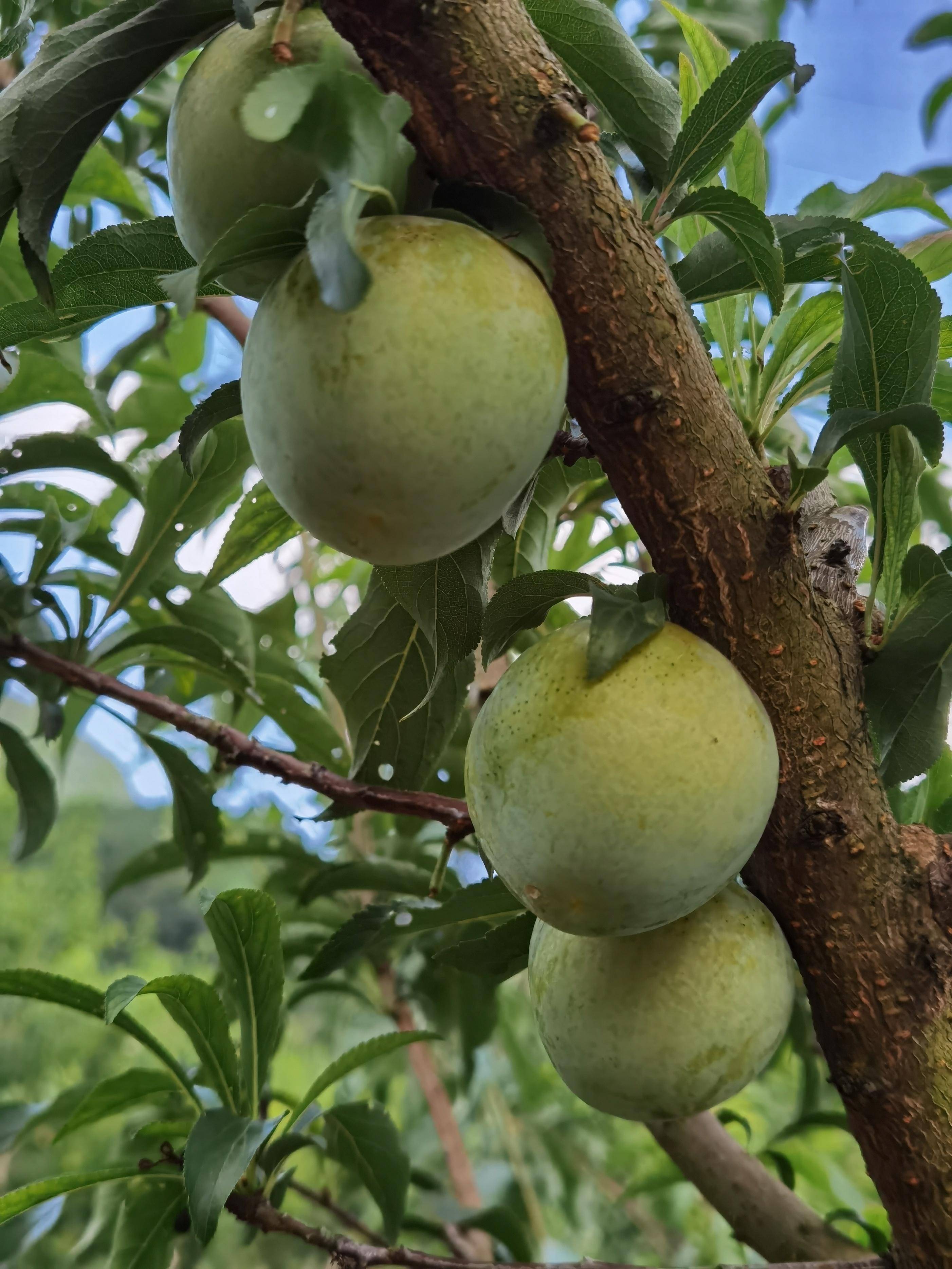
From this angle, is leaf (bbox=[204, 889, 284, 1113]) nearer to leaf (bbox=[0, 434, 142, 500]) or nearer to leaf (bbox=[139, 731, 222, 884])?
leaf (bbox=[139, 731, 222, 884])

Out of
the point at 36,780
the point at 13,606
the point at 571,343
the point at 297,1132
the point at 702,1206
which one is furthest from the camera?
the point at 702,1206

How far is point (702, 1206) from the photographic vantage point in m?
1.58

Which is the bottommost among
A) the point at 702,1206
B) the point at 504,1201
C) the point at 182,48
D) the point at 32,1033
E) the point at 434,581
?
the point at 32,1033

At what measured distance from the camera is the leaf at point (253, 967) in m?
0.73

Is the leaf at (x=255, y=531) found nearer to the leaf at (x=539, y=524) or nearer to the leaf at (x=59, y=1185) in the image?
the leaf at (x=539, y=524)

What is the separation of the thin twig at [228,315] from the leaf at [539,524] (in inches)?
20.9

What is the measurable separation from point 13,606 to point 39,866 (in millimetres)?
2808

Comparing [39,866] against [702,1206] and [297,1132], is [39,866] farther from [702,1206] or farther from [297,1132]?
[297,1132]

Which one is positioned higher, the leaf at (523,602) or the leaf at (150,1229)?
the leaf at (523,602)

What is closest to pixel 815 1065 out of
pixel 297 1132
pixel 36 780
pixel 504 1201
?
pixel 504 1201

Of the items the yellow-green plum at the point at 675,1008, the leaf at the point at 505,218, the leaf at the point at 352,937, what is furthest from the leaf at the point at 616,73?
the leaf at the point at 352,937

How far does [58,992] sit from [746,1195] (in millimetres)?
551

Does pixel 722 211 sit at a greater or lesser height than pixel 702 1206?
greater

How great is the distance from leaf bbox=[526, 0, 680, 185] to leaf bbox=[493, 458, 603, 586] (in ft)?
0.69
